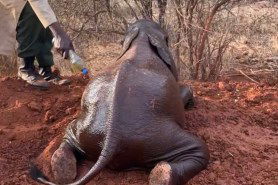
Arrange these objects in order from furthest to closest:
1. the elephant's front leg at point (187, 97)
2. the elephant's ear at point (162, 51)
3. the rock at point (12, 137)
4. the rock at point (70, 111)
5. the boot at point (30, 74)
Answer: the boot at point (30, 74) < the rock at point (70, 111) < the elephant's front leg at point (187, 97) < the elephant's ear at point (162, 51) < the rock at point (12, 137)

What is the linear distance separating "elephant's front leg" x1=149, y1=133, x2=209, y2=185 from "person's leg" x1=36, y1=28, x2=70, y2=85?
235 cm

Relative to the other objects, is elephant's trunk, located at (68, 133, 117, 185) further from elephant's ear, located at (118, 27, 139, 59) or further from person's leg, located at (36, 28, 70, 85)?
person's leg, located at (36, 28, 70, 85)

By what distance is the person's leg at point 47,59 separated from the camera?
19.2ft

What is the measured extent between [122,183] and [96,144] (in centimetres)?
37

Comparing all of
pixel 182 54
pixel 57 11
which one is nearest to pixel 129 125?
pixel 182 54

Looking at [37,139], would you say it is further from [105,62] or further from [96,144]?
[105,62]

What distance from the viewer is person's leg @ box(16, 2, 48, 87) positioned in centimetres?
560

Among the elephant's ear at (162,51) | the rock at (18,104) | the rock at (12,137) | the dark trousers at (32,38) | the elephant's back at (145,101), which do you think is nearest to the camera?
the elephant's back at (145,101)

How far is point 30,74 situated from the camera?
5.81 meters

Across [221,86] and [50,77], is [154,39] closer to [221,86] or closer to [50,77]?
[221,86]

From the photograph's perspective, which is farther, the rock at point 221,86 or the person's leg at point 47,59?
the rock at point 221,86

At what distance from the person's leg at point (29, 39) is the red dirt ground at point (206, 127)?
0.12 m

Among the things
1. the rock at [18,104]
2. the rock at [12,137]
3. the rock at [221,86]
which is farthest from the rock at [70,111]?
the rock at [221,86]

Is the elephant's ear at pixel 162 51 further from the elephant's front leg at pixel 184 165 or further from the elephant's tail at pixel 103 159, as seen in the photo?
the elephant's tail at pixel 103 159
